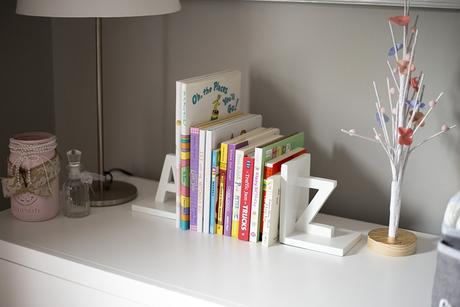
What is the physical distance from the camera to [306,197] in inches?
63.9

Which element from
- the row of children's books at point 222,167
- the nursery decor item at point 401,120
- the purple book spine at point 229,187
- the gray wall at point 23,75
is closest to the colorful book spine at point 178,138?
the row of children's books at point 222,167

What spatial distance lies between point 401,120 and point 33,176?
0.82 m

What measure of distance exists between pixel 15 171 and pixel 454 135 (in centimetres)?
99

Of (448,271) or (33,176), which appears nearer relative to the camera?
(448,271)

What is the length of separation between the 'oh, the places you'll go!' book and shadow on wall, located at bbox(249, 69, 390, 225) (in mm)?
126

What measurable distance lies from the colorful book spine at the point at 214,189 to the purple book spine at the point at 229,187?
0.03m

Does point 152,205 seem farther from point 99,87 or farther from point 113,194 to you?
point 99,87

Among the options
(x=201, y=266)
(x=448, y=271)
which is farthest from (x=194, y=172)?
(x=448, y=271)

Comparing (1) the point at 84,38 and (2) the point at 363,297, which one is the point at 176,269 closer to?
(2) the point at 363,297

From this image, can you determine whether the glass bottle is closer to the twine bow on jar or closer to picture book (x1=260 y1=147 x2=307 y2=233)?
the twine bow on jar

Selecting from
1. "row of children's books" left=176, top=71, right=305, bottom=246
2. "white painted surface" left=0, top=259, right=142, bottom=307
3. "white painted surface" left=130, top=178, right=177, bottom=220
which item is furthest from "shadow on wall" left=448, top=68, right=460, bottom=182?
"white painted surface" left=0, top=259, right=142, bottom=307

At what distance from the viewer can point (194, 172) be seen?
1572 mm

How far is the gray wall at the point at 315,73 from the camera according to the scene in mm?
1572

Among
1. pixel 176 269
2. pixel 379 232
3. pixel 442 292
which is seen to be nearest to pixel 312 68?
pixel 379 232
